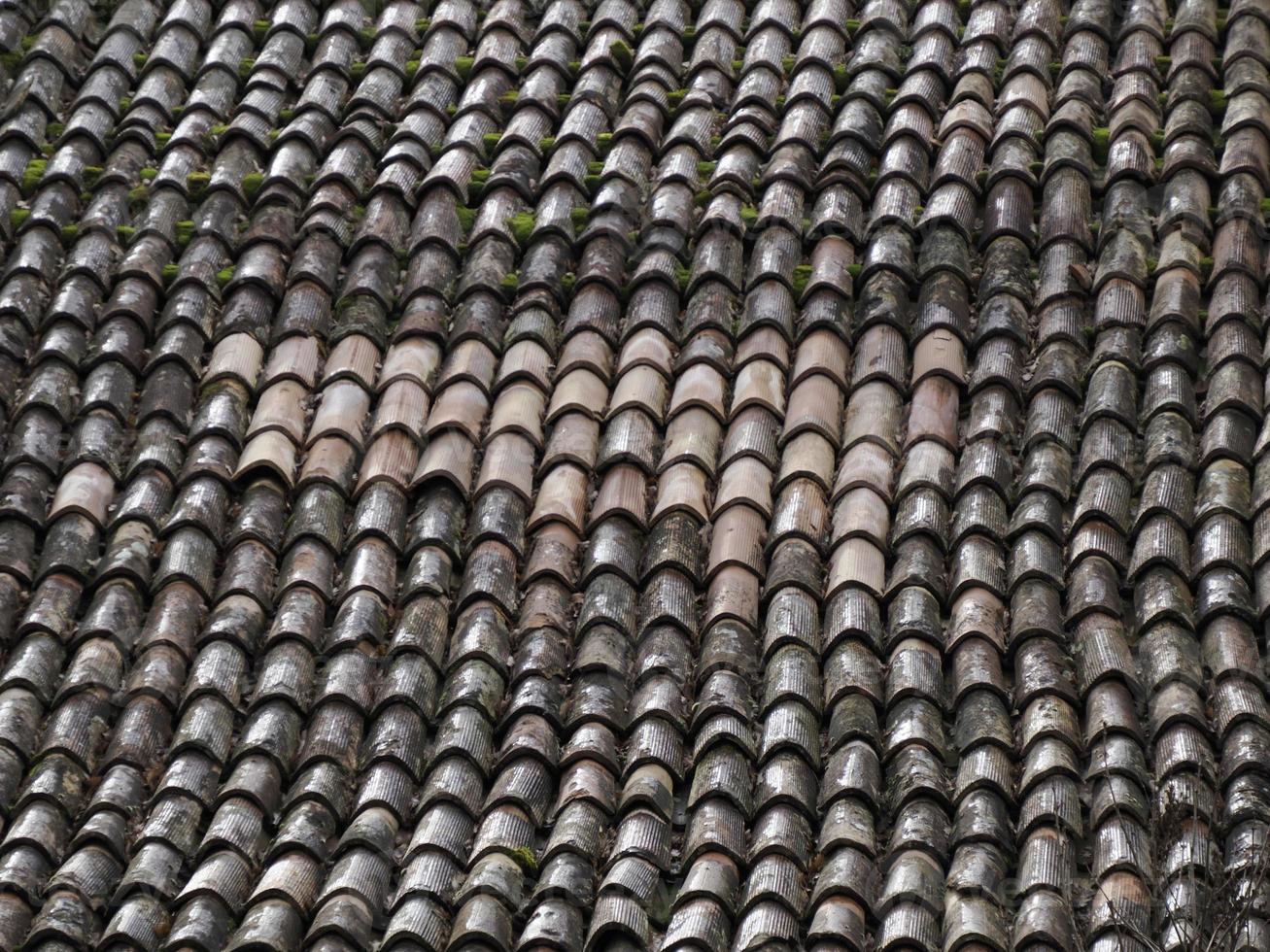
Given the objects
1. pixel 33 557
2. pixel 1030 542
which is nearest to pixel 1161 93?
pixel 1030 542

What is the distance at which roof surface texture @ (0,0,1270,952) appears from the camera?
22.5 ft

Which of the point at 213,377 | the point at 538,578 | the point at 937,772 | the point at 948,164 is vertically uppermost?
the point at 948,164

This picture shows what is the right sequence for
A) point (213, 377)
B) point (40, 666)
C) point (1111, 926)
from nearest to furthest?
point (1111, 926)
point (40, 666)
point (213, 377)

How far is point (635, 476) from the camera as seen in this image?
802 cm

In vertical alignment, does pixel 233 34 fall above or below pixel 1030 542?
above

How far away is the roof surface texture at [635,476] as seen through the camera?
685 cm

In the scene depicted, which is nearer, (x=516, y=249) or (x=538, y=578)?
(x=538, y=578)

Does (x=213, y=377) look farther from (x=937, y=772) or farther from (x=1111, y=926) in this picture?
(x=1111, y=926)

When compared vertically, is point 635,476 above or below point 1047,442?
below

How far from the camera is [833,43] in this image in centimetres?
973

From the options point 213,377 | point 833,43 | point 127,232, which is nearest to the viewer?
point 213,377

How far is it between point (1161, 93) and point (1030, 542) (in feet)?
8.65

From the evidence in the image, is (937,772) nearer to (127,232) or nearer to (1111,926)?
(1111,926)

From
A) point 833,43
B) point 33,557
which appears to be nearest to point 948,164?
point 833,43
